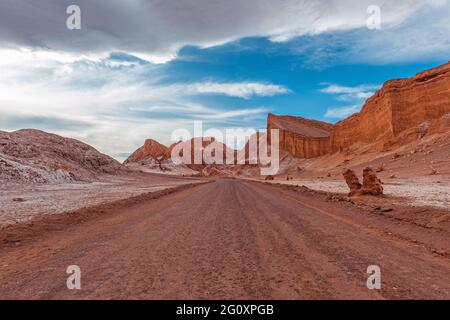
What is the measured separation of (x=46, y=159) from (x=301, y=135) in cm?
8468

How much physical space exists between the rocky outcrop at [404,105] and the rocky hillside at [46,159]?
5791 cm

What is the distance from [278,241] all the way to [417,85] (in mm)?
64348

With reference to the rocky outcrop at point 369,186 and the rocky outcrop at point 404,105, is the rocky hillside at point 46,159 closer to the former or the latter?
the rocky outcrop at point 369,186

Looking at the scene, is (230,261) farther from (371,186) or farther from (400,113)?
(400,113)

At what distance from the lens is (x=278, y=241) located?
24.5 feet

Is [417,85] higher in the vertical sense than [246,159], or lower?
higher

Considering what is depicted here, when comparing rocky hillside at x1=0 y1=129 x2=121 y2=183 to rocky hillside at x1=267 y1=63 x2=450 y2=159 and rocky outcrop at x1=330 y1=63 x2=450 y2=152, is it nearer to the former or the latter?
rocky hillside at x1=267 y1=63 x2=450 y2=159

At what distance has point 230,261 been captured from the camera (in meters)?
5.74

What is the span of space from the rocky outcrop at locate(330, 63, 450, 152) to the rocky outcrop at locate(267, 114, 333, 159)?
27947 mm

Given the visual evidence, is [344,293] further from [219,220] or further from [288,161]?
[288,161]

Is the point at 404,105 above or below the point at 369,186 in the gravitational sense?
above

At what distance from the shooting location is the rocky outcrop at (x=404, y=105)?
2163 inches

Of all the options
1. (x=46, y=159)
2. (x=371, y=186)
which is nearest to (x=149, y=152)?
(x=46, y=159)

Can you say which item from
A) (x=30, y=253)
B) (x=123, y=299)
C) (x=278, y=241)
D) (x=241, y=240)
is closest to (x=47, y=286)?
(x=123, y=299)
